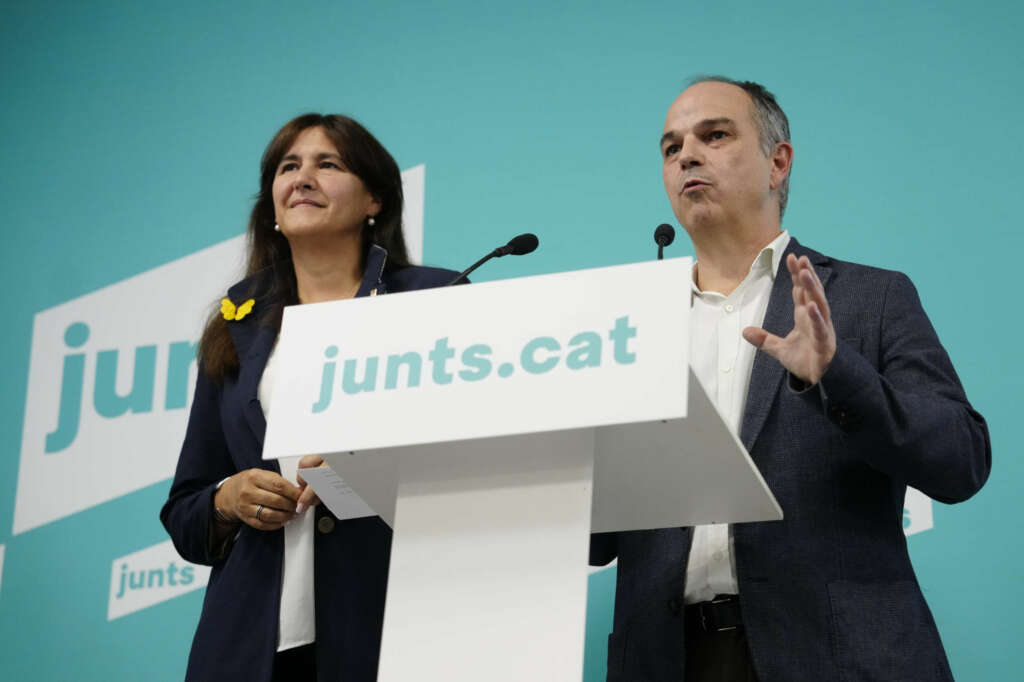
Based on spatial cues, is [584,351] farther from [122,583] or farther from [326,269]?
[122,583]

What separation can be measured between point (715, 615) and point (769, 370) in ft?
1.28

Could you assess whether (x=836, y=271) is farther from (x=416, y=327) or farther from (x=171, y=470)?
(x=171, y=470)

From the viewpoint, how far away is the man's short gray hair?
2301mm

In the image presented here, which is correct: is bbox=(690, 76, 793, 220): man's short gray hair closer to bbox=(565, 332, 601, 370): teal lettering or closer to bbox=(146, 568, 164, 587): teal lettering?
bbox=(565, 332, 601, 370): teal lettering

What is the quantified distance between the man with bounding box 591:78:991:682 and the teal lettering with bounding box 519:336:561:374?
0.89ft

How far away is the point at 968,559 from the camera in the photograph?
2316 millimetres

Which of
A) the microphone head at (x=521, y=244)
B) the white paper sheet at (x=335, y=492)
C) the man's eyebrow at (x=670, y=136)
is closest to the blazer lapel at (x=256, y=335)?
the microphone head at (x=521, y=244)

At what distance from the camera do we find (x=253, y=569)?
2090 mm

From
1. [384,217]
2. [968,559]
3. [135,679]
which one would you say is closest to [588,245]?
[384,217]

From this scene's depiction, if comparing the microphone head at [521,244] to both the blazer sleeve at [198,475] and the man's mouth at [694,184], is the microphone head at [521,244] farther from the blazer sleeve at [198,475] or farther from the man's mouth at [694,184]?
the blazer sleeve at [198,475]

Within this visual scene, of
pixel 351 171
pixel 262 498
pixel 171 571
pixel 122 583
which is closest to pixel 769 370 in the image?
pixel 262 498

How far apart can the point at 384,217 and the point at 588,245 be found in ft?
1.75

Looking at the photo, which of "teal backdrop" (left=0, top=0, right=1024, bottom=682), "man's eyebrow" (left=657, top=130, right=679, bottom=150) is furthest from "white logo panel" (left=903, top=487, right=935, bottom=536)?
"man's eyebrow" (left=657, top=130, right=679, bottom=150)

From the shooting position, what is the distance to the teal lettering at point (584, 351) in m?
1.27
